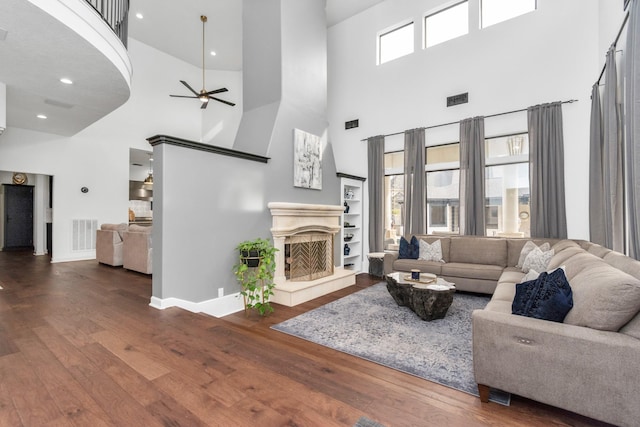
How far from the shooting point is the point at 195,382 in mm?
1907

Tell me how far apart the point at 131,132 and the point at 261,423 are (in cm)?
894

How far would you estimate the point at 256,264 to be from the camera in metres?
3.86

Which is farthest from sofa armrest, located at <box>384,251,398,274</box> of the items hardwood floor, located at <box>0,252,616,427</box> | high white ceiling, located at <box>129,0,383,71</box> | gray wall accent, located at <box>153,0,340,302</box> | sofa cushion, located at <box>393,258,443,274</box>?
high white ceiling, located at <box>129,0,383,71</box>

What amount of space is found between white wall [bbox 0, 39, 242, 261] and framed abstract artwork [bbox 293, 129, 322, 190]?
5.39 m

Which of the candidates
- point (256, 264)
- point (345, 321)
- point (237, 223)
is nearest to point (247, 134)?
point (237, 223)

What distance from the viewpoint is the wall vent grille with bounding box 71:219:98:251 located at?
7.36 meters

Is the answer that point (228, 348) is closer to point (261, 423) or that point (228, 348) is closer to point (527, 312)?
point (261, 423)

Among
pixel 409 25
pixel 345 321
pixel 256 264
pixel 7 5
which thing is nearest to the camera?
pixel 7 5

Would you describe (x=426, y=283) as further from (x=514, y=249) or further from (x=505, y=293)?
(x=514, y=249)

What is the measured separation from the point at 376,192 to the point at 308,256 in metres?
2.34

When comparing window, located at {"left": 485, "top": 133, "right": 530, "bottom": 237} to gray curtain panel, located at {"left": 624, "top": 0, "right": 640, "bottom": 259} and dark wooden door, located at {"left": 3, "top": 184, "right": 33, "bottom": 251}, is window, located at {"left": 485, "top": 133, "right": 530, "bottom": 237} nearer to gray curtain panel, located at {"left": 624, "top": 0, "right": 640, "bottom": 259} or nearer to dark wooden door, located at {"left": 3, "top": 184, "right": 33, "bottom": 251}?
gray curtain panel, located at {"left": 624, "top": 0, "right": 640, "bottom": 259}

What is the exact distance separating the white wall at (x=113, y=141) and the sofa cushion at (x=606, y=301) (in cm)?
942


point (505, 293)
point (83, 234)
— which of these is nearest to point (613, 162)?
point (505, 293)

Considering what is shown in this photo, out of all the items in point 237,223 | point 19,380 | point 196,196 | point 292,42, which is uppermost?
point 292,42
